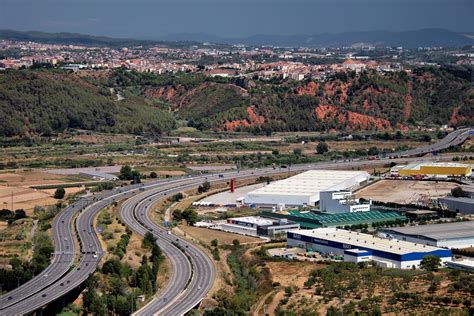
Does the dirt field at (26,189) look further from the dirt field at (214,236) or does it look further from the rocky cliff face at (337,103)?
the rocky cliff face at (337,103)

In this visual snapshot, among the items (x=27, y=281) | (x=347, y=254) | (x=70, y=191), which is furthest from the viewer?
(x=70, y=191)

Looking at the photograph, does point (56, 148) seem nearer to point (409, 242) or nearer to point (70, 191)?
point (70, 191)

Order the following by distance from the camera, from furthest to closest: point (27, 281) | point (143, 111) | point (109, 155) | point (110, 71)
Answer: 1. point (110, 71)
2. point (143, 111)
3. point (109, 155)
4. point (27, 281)

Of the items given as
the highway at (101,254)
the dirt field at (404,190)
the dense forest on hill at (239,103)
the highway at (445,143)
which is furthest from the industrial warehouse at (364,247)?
the dense forest on hill at (239,103)

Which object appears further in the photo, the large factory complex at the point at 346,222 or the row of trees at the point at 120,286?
the large factory complex at the point at 346,222

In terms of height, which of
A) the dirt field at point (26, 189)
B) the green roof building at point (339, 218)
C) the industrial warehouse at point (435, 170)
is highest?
the industrial warehouse at point (435, 170)

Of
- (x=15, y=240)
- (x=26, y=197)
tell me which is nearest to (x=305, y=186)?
(x=26, y=197)

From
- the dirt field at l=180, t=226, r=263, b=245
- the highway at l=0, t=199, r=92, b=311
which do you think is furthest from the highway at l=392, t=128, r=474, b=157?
the dirt field at l=180, t=226, r=263, b=245

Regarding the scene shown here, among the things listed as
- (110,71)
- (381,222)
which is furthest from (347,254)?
(110,71)
